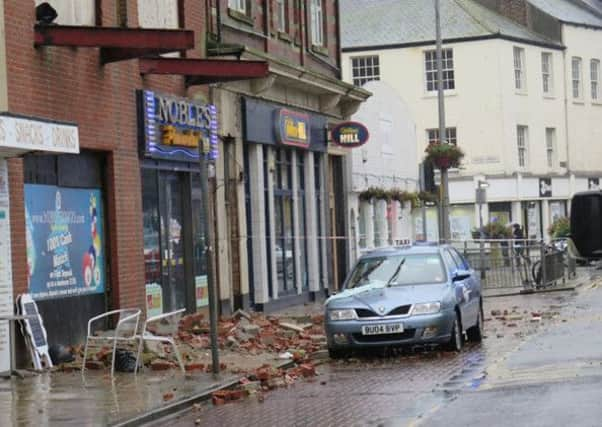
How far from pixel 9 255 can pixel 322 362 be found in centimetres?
436

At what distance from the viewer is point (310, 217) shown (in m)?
31.5

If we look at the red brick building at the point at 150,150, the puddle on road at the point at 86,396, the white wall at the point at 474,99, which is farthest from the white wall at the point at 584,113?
the puddle on road at the point at 86,396

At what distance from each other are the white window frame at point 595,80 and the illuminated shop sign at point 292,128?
Result: 35765mm

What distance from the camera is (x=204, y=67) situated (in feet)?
70.3

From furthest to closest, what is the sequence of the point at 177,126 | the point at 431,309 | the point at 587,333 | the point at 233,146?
the point at 233,146, the point at 177,126, the point at 587,333, the point at 431,309

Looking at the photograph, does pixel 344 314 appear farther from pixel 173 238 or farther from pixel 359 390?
pixel 173 238

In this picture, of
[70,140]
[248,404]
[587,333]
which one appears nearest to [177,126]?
[70,140]

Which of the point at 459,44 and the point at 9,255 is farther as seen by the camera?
the point at 459,44

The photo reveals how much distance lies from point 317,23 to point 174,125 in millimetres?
10963

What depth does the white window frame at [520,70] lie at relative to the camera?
5825 cm

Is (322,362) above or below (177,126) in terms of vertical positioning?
below

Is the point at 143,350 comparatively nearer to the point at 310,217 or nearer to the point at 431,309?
the point at 431,309

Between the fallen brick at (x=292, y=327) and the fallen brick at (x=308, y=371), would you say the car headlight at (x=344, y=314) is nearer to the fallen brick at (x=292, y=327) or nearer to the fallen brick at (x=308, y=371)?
the fallen brick at (x=308, y=371)

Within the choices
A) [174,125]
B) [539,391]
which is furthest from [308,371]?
[174,125]
